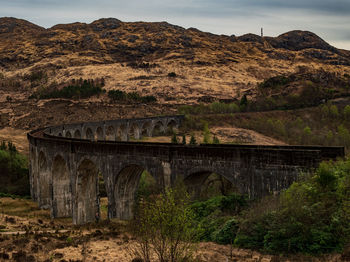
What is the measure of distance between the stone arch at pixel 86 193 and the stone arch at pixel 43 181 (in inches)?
309

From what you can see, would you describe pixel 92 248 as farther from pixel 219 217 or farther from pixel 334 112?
pixel 334 112

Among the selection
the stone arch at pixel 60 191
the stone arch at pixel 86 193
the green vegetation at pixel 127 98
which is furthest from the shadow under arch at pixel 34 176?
the green vegetation at pixel 127 98

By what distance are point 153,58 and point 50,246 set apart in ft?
609

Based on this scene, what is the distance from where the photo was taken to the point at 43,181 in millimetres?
36969

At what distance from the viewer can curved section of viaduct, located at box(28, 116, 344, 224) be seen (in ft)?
58.5

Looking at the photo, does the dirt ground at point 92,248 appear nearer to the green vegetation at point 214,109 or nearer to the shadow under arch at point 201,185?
the shadow under arch at point 201,185

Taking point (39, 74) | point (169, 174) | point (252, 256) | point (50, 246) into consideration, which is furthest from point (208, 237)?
point (39, 74)

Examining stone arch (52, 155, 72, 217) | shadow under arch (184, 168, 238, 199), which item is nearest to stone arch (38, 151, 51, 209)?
stone arch (52, 155, 72, 217)

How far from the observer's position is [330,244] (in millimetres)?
13570

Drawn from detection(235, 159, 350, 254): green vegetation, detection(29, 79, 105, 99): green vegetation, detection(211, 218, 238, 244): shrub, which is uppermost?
detection(29, 79, 105, 99): green vegetation

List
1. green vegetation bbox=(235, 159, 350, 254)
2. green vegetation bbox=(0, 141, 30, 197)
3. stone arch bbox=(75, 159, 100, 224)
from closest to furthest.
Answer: green vegetation bbox=(235, 159, 350, 254), stone arch bbox=(75, 159, 100, 224), green vegetation bbox=(0, 141, 30, 197)

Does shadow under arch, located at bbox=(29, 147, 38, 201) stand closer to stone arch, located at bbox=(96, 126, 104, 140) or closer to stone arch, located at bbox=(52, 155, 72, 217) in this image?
stone arch, located at bbox=(52, 155, 72, 217)

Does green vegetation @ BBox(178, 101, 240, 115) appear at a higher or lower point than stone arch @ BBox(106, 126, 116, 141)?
higher

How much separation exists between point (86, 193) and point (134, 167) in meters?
7.77
